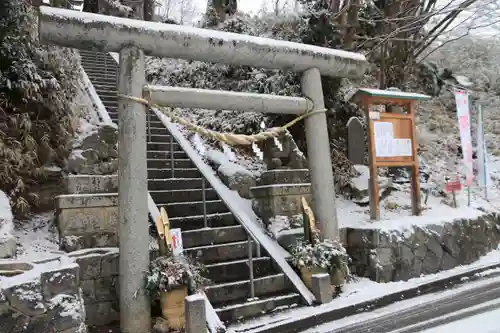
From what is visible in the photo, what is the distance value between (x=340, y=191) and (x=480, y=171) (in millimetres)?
4225

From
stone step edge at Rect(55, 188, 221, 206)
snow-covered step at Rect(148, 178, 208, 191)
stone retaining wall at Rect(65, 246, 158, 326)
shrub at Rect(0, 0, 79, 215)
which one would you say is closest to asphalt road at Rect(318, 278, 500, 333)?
stone retaining wall at Rect(65, 246, 158, 326)

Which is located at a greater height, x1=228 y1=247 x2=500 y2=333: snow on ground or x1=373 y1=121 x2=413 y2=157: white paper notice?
x1=373 y1=121 x2=413 y2=157: white paper notice

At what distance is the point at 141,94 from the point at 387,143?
178 inches

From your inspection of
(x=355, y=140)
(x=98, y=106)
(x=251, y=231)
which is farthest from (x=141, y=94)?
(x=355, y=140)

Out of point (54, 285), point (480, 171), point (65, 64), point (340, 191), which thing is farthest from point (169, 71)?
point (54, 285)

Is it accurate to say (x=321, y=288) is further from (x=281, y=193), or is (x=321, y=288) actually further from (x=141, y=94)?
(x=141, y=94)

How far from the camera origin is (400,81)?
43.2 feet

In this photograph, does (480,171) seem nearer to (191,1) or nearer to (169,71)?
(169,71)

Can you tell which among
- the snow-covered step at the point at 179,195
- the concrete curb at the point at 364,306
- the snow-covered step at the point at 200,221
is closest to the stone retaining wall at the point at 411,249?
the concrete curb at the point at 364,306

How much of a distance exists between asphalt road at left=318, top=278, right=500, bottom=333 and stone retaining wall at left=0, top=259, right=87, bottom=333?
8.98ft

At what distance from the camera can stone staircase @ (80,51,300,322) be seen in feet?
18.0

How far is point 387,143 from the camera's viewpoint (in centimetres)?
764

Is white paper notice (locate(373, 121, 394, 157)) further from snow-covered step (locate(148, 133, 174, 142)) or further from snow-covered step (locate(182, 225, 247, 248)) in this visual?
snow-covered step (locate(148, 133, 174, 142))

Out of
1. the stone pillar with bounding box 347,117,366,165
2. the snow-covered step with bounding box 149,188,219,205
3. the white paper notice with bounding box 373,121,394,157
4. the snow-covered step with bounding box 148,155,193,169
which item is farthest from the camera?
the stone pillar with bounding box 347,117,366,165
